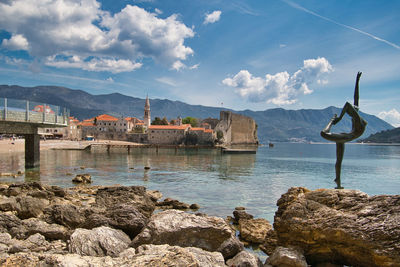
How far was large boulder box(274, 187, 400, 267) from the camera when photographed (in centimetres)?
467

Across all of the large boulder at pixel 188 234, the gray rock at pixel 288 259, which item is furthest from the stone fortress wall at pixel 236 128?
the gray rock at pixel 288 259

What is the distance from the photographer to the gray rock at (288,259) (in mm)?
4973

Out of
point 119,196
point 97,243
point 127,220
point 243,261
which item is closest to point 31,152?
point 119,196

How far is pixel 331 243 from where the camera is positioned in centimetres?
523

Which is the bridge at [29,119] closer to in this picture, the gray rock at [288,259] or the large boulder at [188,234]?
the large boulder at [188,234]

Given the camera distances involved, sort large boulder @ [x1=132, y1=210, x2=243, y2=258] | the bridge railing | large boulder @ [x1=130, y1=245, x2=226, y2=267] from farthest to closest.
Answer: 1. the bridge railing
2. large boulder @ [x1=132, y1=210, x2=243, y2=258]
3. large boulder @ [x1=130, y1=245, x2=226, y2=267]

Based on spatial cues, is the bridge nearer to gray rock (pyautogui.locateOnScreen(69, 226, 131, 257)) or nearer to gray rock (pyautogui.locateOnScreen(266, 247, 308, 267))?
gray rock (pyautogui.locateOnScreen(69, 226, 131, 257))

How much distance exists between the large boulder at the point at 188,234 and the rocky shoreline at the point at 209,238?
0.06 ft

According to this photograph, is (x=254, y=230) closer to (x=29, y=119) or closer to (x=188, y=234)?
(x=188, y=234)

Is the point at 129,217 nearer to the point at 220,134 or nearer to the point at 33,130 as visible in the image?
the point at 33,130

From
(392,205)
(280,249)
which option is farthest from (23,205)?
(392,205)

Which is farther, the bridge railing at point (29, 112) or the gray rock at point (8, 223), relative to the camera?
the bridge railing at point (29, 112)

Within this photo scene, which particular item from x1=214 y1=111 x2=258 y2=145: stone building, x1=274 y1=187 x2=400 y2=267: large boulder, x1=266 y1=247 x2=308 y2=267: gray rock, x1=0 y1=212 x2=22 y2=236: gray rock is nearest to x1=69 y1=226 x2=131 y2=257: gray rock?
x1=0 y1=212 x2=22 y2=236: gray rock

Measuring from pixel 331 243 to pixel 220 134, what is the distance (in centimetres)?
8301
